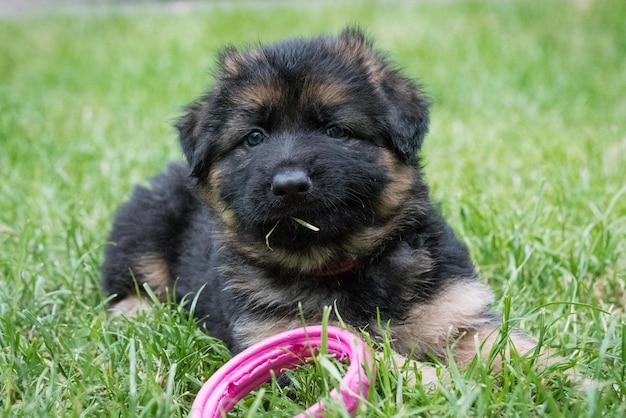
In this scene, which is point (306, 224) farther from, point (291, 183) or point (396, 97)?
point (396, 97)

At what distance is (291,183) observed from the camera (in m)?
2.88

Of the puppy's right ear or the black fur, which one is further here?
the puppy's right ear

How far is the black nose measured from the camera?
2.88 meters

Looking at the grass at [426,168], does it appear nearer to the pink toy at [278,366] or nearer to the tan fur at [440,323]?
the pink toy at [278,366]

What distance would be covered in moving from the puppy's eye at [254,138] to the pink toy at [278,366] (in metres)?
0.87

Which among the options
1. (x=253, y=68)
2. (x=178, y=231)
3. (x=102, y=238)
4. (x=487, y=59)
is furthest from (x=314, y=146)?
(x=487, y=59)

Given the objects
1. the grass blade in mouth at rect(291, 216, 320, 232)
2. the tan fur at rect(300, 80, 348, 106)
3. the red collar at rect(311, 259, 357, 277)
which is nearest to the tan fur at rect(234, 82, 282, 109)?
the tan fur at rect(300, 80, 348, 106)

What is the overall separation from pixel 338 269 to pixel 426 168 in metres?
2.82

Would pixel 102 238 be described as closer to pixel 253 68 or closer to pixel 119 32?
pixel 253 68

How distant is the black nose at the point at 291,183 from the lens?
2877mm

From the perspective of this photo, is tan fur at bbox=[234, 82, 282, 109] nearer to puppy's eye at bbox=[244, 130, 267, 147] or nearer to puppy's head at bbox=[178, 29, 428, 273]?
puppy's head at bbox=[178, 29, 428, 273]

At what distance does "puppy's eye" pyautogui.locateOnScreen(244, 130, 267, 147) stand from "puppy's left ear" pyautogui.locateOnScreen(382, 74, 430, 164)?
539 mm

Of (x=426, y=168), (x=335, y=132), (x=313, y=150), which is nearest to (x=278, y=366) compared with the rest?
(x=313, y=150)

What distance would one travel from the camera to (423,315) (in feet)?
10.4
